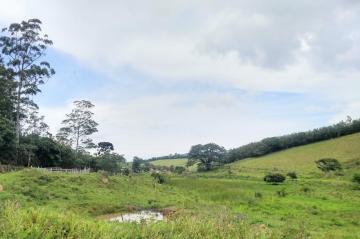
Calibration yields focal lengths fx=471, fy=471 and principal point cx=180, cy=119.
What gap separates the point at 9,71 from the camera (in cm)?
5678

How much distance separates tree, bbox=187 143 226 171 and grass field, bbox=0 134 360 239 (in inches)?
1478

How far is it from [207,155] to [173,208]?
7510cm

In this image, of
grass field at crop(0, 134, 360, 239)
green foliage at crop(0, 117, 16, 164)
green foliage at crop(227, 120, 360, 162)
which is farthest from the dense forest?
green foliage at crop(0, 117, 16, 164)

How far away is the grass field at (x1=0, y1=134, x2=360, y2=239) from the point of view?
7.56 metres

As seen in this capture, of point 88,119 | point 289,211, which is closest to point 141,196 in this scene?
Answer: point 289,211

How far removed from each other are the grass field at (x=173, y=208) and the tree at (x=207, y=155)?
37532 mm

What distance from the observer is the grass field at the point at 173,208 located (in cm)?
756

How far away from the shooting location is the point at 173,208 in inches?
1106

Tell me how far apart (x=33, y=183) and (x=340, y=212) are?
773 inches

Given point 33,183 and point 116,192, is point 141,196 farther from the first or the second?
point 33,183

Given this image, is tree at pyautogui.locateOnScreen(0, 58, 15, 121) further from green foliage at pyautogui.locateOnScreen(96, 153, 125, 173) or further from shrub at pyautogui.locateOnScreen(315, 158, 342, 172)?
shrub at pyautogui.locateOnScreen(315, 158, 342, 172)

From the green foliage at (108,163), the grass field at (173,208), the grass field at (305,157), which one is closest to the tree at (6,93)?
the green foliage at (108,163)

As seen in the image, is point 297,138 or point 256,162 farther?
point 297,138

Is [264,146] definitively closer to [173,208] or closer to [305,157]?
[305,157]
